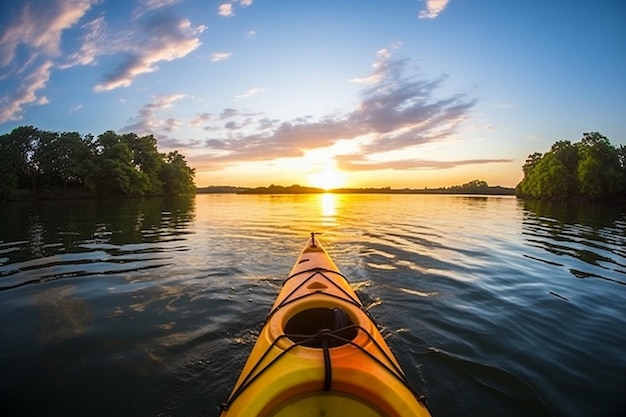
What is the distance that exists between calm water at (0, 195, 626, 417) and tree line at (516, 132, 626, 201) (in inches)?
1936

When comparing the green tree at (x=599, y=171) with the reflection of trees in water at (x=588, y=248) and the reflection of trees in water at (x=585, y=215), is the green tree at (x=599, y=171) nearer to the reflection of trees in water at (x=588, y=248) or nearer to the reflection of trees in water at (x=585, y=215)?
the reflection of trees in water at (x=585, y=215)

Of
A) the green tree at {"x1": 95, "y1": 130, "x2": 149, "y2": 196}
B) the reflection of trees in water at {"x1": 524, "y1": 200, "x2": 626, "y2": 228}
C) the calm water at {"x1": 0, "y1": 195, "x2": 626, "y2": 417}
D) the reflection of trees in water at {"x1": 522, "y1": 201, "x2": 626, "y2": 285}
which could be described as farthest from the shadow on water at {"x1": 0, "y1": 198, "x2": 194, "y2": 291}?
the green tree at {"x1": 95, "y1": 130, "x2": 149, "y2": 196}

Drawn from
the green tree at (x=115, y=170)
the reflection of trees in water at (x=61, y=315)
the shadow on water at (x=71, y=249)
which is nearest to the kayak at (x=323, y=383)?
the reflection of trees in water at (x=61, y=315)

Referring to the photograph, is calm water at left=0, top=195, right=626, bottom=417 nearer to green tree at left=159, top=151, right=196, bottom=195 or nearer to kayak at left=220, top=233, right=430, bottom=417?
kayak at left=220, top=233, right=430, bottom=417

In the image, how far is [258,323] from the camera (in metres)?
5.53

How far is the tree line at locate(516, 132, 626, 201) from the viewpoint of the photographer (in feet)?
157

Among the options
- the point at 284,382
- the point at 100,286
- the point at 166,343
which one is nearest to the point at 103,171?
the point at 100,286

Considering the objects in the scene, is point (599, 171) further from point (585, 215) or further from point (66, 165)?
point (66, 165)

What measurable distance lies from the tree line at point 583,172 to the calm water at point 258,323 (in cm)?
4917

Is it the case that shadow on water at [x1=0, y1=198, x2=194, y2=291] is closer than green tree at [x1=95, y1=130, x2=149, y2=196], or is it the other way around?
shadow on water at [x1=0, y1=198, x2=194, y2=291]

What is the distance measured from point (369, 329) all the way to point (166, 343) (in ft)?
11.1

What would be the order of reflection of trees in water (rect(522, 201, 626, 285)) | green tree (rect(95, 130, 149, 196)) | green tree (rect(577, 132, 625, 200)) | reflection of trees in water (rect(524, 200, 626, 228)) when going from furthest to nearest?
green tree (rect(95, 130, 149, 196))
green tree (rect(577, 132, 625, 200))
reflection of trees in water (rect(524, 200, 626, 228))
reflection of trees in water (rect(522, 201, 626, 285))

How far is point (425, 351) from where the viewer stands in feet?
15.3

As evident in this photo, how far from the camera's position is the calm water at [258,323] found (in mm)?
3703
